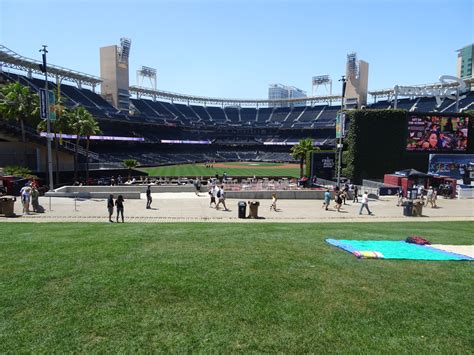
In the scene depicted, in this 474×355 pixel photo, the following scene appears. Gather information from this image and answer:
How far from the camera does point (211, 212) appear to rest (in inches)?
907

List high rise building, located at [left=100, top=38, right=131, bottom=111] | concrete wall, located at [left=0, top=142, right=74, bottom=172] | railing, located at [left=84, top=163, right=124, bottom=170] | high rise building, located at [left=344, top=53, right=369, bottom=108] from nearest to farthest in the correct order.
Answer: concrete wall, located at [left=0, top=142, right=74, bottom=172], railing, located at [left=84, top=163, right=124, bottom=170], high rise building, located at [left=100, top=38, right=131, bottom=111], high rise building, located at [left=344, top=53, right=369, bottom=108]

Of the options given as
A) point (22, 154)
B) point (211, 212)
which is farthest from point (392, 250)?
point (22, 154)

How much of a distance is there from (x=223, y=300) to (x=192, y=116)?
110719 mm

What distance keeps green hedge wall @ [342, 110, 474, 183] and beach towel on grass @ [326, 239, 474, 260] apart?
30606mm

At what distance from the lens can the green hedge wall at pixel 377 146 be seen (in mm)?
42219

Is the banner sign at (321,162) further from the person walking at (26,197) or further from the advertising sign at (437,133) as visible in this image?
the person walking at (26,197)

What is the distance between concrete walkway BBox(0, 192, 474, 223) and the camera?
66.8ft

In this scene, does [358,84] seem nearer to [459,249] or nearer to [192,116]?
[192,116]

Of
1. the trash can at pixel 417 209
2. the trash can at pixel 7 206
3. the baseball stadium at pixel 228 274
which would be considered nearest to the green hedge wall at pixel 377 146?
the baseball stadium at pixel 228 274

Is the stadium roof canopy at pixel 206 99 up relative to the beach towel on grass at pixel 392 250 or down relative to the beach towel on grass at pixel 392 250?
up

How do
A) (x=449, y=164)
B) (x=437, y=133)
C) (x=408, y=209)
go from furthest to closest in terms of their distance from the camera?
1. (x=437, y=133)
2. (x=449, y=164)
3. (x=408, y=209)

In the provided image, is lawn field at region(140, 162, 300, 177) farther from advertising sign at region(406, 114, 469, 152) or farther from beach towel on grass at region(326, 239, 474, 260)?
beach towel on grass at region(326, 239, 474, 260)

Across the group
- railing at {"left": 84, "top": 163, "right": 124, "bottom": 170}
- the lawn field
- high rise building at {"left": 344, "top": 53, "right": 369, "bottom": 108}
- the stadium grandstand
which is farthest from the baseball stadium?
high rise building at {"left": 344, "top": 53, "right": 369, "bottom": 108}

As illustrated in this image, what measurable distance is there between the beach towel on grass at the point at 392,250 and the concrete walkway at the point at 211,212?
8.01 meters
